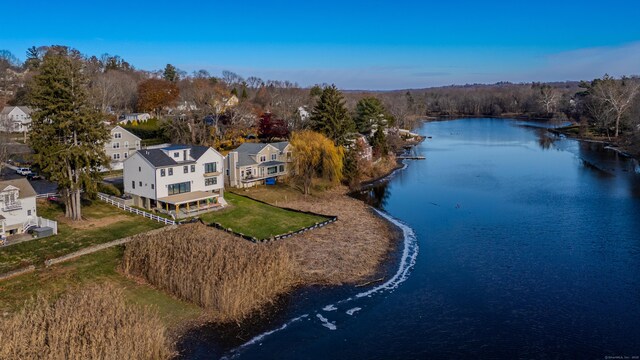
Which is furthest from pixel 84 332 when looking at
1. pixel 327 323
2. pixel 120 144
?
pixel 120 144

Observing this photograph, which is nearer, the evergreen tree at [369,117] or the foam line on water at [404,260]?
the foam line on water at [404,260]

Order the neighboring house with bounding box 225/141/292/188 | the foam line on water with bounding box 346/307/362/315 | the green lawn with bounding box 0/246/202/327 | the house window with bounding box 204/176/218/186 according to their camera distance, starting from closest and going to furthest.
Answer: the green lawn with bounding box 0/246/202/327 < the foam line on water with bounding box 346/307/362/315 < the house window with bounding box 204/176/218/186 < the neighboring house with bounding box 225/141/292/188

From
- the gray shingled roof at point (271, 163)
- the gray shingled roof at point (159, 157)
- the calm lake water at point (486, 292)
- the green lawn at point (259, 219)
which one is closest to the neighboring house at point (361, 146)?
the calm lake water at point (486, 292)

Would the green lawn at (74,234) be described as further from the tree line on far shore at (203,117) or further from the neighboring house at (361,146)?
the neighboring house at (361,146)

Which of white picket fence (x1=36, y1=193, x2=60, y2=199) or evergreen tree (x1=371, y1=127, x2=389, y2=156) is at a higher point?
evergreen tree (x1=371, y1=127, x2=389, y2=156)

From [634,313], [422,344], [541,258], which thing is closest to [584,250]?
[541,258]

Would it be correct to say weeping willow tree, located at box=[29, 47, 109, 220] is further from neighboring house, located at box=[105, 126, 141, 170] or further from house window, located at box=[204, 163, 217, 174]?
neighboring house, located at box=[105, 126, 141, 170]

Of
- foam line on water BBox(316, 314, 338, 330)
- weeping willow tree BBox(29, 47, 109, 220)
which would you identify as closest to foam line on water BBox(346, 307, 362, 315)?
foam line on water BBox(316, 314, 338, 330)

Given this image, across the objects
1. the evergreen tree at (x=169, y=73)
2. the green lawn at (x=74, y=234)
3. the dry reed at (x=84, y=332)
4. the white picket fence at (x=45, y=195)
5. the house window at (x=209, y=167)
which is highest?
the evergreen tree at (x=169, y=73)
